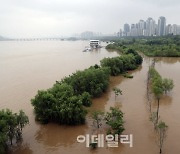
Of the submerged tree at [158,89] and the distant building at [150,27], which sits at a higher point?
the distant building at [150,27]

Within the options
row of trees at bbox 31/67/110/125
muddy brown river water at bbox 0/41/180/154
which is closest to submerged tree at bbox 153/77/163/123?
muddy brown river water at bbox 0/41/180/154

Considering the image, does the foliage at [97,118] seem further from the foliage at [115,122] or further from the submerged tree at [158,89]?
the submerged tree at [158,89]

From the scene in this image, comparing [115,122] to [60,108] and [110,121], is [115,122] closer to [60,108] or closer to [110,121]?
[110,121]

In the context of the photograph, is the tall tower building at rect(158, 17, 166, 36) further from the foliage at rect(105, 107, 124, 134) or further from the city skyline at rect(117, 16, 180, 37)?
the foliage at rect(105, 107, 124, 134)

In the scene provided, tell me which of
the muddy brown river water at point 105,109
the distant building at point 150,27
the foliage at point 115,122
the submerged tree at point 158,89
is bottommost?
the muddy brown river water at point 105,109

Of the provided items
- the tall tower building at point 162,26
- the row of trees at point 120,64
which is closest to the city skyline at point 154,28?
the tall tower building at point 162,26

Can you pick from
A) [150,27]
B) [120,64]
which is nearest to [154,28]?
[150,27]

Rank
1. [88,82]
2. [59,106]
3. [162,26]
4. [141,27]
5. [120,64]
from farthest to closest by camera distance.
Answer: [141,27] → [162,26] → [120,64] → [88,82] → [59,106]

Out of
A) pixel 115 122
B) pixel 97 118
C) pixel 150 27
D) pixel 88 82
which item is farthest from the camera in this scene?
pixel 150 27

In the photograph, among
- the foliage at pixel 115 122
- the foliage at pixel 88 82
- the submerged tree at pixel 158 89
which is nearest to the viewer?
the foliage at pixel 115 122

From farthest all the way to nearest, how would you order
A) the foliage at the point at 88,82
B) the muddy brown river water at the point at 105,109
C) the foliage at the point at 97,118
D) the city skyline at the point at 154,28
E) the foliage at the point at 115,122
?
the city skyline at the point at 154,28, the foliage at the point at 88,82, the foliage at the point at 97,118, the foliage at the point at 115,122, the muddy brown river water at the point at 105,109

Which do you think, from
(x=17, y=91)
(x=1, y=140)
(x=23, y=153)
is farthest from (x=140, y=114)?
(x=17, y=91)
